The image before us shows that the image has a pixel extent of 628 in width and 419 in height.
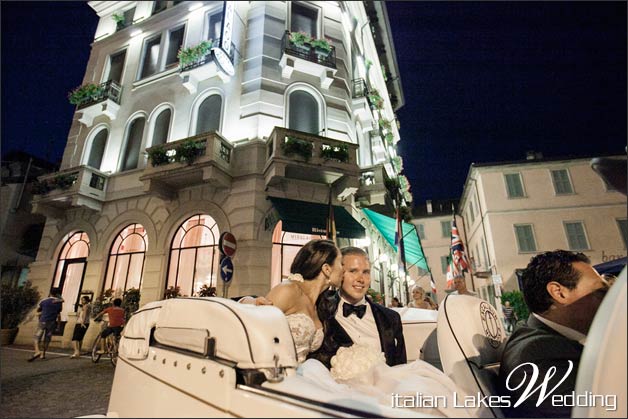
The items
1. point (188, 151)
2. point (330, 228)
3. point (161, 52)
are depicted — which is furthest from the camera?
point (161, 52)

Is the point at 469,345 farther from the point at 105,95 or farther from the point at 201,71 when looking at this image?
the point at 105,95

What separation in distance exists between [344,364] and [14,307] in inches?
552

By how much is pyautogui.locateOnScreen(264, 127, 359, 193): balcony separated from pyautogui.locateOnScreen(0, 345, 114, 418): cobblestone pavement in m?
6.01

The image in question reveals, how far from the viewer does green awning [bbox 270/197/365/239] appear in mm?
8359

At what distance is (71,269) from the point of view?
444 inches

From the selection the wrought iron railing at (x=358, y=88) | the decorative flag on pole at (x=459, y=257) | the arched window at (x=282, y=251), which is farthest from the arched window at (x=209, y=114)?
the decorative flag on pole at (x=459, y=257)

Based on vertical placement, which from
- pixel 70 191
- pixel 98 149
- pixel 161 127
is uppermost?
pixel 161 127

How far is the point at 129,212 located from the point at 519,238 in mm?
21961

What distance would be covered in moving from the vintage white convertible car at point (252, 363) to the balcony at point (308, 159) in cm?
738

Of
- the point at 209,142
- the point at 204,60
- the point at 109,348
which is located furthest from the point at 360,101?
the point at 109,348

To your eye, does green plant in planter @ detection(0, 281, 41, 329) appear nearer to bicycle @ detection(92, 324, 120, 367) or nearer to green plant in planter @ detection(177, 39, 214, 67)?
bicycle @ detection(92, 324, 120, 367)

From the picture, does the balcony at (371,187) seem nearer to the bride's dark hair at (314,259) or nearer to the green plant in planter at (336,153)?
the green plant in planter at (336,153)

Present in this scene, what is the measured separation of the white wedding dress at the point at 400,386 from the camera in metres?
1.21

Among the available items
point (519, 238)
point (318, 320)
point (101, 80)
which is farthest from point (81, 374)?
point (519, 238)
